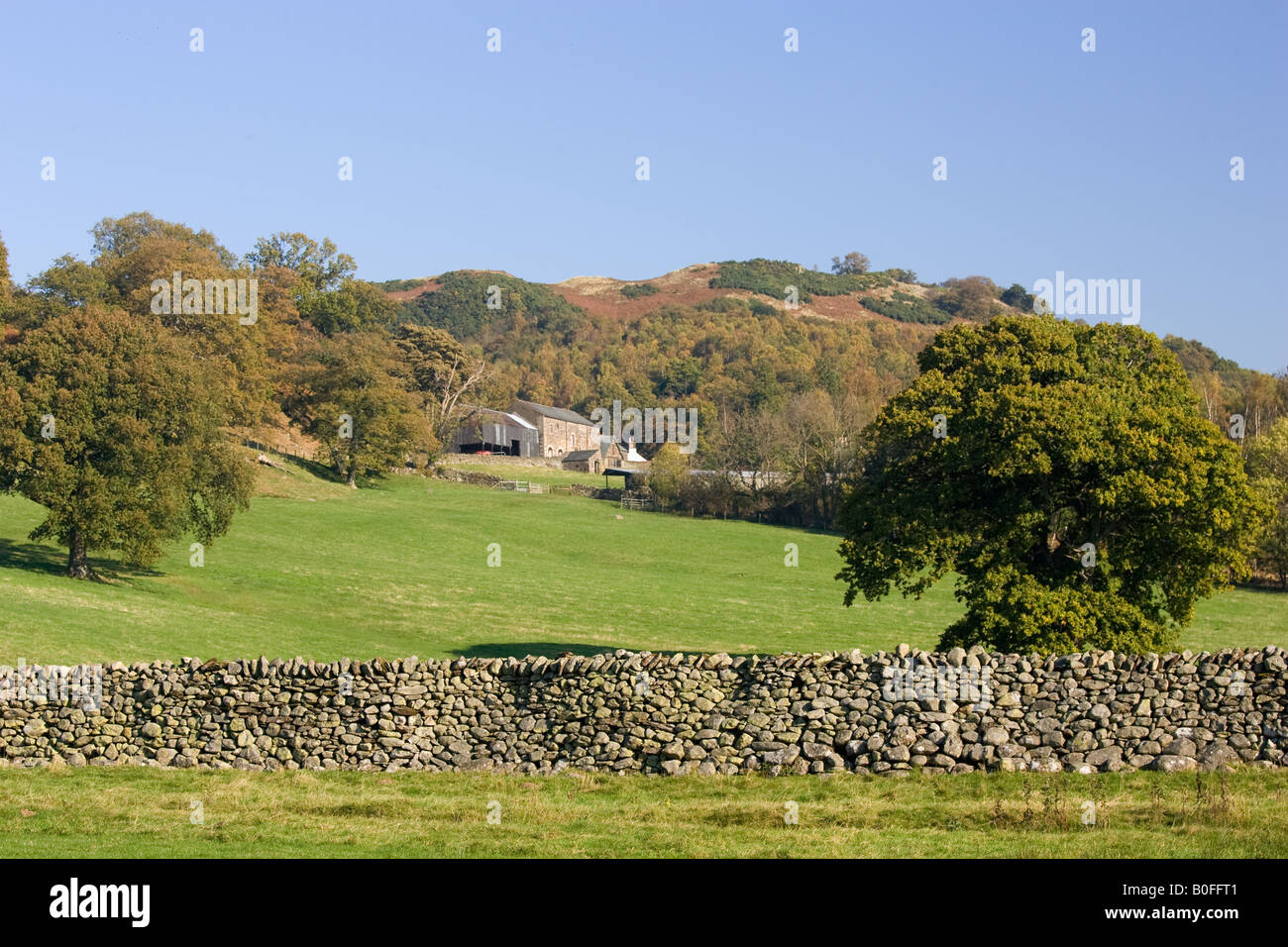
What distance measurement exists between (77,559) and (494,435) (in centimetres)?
8109

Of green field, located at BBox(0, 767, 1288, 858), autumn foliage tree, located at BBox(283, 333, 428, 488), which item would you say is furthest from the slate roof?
green field, located at BBox(0, 767, 1288, 858)

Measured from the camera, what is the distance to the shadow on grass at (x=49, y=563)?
42812 mm

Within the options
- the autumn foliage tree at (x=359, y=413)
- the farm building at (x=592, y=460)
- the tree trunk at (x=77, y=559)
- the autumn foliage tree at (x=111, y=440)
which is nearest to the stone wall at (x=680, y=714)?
the autumn foliage tree at (x=111, y=440)

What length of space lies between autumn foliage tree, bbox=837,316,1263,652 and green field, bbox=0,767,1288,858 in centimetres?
875

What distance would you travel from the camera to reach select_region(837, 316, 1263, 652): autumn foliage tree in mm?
26203

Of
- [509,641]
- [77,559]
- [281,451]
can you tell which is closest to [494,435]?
[281,451]

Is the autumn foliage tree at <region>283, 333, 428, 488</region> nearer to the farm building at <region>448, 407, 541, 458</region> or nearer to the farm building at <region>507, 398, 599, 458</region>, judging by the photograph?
the farm building at <region>448, 407, 541, 458</region>

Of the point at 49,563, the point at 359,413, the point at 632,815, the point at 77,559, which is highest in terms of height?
the point at 359,413

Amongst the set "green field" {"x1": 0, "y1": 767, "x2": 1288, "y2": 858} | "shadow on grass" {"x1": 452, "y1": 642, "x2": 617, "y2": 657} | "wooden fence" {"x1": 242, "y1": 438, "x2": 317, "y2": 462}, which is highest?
"wooden fence" {"x1": 242, "y1": 438, "x2": 317, "y2": 462}

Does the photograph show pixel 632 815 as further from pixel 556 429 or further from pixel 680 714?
pixel 556 429

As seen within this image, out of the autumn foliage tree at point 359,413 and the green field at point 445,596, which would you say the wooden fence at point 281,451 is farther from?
the green field at point 445,596

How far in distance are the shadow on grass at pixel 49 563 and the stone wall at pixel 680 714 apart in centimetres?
2365

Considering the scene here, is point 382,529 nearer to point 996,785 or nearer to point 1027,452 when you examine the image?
point 1027,452

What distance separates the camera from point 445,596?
1841 inches
